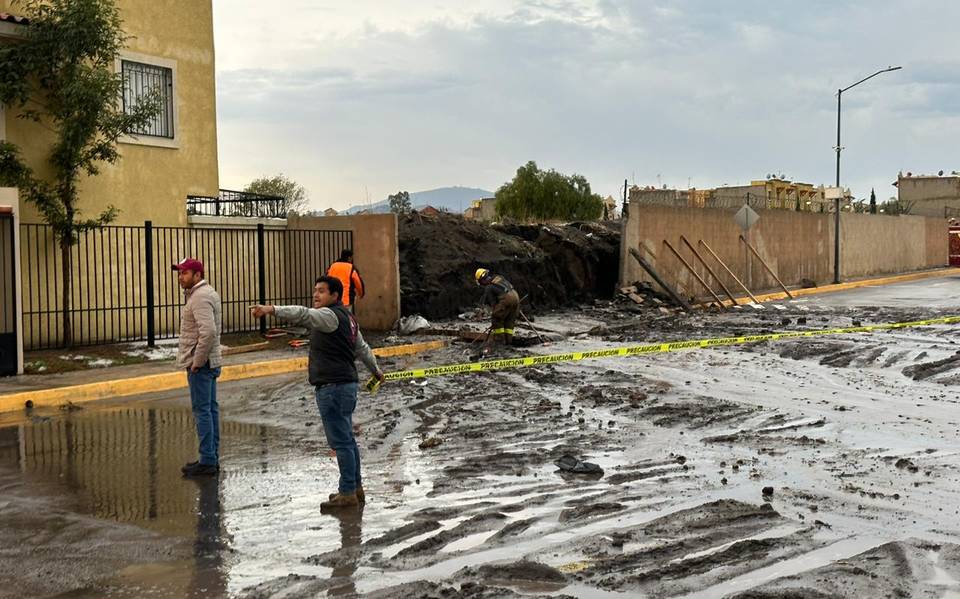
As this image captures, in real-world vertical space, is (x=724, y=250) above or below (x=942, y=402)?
above

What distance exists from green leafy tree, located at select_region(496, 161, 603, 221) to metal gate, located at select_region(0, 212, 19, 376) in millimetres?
39407

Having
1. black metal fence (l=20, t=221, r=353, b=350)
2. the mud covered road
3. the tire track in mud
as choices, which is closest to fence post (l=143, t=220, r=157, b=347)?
black metal fence (l=20, t=221, r=353, b=350)

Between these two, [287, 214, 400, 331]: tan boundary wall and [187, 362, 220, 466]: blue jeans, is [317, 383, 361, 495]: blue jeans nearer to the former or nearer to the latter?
[187, 362, 220, 466]: blue jeans

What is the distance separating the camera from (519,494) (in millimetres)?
7461

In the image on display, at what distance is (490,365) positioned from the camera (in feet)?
48.2

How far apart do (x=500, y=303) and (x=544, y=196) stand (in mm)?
38622

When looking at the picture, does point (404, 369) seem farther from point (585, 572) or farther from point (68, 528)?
point (585, 572)

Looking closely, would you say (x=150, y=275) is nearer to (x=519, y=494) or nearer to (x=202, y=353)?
(x=202, y=353)

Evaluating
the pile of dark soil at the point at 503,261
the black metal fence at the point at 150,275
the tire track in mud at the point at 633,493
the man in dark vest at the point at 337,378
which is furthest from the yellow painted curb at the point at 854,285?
the man in dark vest at the point at 337,378

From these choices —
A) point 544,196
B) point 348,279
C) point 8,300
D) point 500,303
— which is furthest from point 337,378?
point 544,196

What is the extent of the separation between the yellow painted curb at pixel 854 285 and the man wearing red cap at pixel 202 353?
2152 centimetres

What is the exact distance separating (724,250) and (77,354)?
21312mm

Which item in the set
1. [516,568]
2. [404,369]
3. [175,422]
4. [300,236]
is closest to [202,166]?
[300,236]

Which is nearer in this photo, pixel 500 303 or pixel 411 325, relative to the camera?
pixel 500 303
